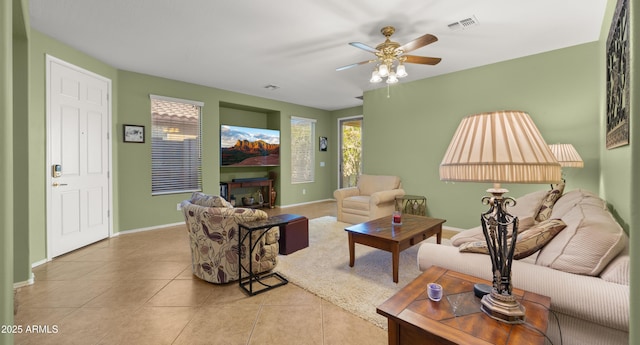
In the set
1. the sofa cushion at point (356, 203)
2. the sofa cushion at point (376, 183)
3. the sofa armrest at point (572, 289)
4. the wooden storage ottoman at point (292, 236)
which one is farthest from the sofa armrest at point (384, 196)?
the sofa armrest at point (572, 289)

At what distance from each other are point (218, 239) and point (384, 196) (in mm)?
2916

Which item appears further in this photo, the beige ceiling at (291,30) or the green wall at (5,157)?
the beige ceiling at (291,30)

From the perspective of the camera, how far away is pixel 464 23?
289 centimetres

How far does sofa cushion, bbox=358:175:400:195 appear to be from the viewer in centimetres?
512

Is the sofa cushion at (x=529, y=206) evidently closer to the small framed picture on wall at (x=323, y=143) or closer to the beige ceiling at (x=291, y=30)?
the beige ceiling at (x=291, y=30)

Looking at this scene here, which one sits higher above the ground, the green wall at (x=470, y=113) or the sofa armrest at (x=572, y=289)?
the green wall at (x=470, y=113)

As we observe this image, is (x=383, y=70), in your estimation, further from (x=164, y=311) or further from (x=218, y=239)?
(x=164, y=311)

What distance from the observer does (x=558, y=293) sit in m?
1.30

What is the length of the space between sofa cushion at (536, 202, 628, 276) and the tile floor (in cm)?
111

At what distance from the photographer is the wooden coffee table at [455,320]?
1.03m

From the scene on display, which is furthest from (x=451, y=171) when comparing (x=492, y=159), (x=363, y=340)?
(x=363, y=340)

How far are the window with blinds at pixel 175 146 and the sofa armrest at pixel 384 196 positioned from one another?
11.0 ft

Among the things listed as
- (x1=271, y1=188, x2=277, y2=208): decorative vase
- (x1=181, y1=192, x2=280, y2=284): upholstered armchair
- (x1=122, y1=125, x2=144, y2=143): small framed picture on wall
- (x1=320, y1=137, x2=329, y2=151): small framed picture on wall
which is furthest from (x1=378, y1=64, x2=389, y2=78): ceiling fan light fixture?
(x1=320, y1=137, x2=329, y2=151): small framed picture on wall

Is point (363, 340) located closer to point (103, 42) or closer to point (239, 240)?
point (239, 240)
